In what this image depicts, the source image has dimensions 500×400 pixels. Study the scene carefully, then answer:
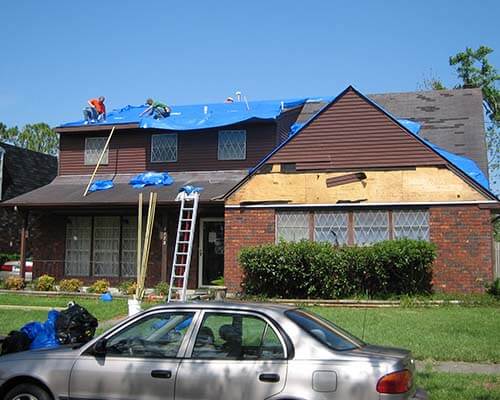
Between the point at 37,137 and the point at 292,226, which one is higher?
the point at 37,137

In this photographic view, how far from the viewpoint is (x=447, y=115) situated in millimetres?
20766

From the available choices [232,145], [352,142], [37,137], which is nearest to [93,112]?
[232,145]

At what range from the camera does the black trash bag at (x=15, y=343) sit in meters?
7.57

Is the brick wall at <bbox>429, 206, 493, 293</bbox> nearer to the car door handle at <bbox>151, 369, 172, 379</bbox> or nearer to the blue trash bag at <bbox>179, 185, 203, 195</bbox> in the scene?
the blue trash bag at <bbox>179, 185, 203, 195</bbox>

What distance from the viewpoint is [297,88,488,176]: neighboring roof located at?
1919 centimetres

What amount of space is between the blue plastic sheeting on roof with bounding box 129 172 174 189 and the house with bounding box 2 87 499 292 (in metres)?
0.34

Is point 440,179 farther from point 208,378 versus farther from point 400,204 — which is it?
point 208,378

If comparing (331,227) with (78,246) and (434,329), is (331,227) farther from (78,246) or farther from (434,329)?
(78,246)

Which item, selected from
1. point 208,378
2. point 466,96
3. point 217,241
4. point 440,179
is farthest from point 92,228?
point 208,378

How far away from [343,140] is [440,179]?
280cm

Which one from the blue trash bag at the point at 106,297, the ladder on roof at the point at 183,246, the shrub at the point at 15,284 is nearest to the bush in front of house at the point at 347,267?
the ladder on roof at the point at 183,246

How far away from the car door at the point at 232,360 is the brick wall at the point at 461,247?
11.3 m

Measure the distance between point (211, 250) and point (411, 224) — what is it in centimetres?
666

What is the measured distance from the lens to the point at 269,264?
16031mm
